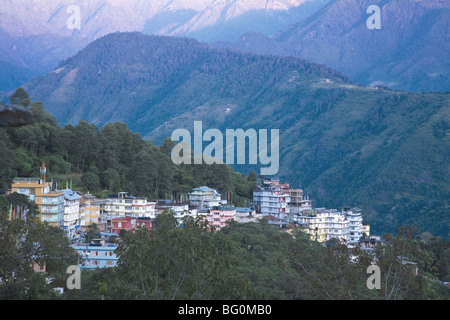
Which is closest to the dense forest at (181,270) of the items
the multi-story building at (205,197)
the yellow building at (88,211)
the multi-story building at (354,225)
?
the yellow building at (88,211)

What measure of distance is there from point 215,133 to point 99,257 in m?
142

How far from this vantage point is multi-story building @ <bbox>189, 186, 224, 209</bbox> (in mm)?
64062

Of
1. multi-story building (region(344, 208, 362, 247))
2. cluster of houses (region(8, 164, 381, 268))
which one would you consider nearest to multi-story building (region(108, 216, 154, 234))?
cluster of houses (region(8, 164, 381, 268))

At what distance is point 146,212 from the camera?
55906 mm

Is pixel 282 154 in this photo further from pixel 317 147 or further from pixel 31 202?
pixel 31 202

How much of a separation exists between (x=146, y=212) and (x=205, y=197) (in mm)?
10386

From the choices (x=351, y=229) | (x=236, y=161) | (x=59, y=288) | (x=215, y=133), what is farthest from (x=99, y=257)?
(x=215, y=133)

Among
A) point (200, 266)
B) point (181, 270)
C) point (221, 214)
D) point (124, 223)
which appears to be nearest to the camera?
point (200, 266)

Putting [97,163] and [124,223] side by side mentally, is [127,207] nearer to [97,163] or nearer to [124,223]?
[124,223]

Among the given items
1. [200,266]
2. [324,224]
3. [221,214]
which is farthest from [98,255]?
[324,224]

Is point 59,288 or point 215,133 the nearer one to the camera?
point 59,288

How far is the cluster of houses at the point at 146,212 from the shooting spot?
47.6 metres

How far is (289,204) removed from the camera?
72.8m

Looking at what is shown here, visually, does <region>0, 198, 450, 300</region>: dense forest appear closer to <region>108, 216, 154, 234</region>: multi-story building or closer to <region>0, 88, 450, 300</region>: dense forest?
<region>0, 88, 450, 300</region>: dense forest
